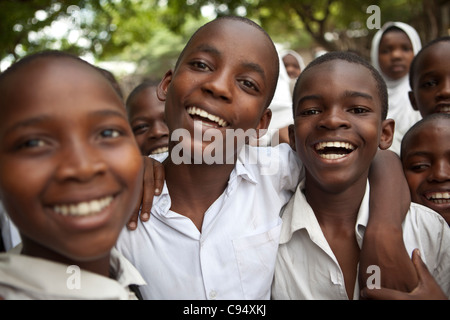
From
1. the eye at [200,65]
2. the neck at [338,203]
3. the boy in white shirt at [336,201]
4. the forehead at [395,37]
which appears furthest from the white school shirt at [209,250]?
the forehead at [395,37]

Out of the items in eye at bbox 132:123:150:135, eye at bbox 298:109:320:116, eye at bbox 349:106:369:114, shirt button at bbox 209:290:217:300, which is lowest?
shirt button at bbox 209:290:217:300

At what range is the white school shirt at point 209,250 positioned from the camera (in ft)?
5.25

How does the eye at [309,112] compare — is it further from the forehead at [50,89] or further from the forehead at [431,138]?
the forehead at [50,89]

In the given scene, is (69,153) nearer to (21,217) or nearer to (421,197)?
(21,217)

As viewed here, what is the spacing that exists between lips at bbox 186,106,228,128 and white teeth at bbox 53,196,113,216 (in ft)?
2.22

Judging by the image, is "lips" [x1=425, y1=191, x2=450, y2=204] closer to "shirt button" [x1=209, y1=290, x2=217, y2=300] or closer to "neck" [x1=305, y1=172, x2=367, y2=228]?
"neck" [x1=305, y1=172, x2=367, y2=228]

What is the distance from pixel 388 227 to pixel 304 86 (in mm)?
726

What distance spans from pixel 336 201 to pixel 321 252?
0.26m

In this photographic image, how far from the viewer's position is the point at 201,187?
1.83 m

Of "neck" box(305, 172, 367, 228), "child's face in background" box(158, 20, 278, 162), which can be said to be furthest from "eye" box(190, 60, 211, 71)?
"neck" box(305, 172, 367, 228)

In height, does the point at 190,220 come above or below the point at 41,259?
above

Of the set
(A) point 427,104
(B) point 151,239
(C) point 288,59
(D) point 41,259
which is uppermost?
(C) point 288,59

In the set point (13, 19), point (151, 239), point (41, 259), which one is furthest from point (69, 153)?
point (13, 19)

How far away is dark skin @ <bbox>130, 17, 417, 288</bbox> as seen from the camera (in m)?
1.63
